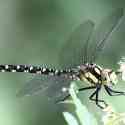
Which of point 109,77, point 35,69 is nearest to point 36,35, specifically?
point 35,69

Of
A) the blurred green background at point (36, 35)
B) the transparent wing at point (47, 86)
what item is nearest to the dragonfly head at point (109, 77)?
the transparent wing at point (47, 86)

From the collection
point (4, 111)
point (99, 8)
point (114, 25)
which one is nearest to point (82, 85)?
point (114, 25)

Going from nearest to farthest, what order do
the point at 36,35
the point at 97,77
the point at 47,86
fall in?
the point at 47,86
the point at 97,77
the point at 36,35

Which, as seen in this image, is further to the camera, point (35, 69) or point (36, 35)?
point (36, 35)

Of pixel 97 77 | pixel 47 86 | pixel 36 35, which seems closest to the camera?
pixel 47 86

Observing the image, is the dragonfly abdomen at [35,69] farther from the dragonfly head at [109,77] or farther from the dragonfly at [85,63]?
the dragonfly head at [109,77]

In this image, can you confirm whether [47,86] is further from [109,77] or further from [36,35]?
[36,35]

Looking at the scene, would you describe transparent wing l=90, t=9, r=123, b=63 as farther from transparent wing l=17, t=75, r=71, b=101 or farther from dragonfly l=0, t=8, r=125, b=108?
transparent wing l=17, t=75, r=71, b=101
